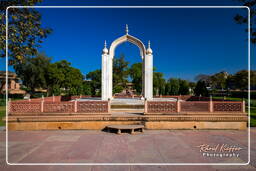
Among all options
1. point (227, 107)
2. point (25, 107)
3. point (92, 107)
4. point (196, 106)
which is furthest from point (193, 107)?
point (25, 107)

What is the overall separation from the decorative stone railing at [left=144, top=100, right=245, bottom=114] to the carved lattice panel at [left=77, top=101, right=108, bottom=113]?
2.20 m

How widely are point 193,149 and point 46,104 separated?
7.16 meters

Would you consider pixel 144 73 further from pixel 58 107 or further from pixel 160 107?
pixel 58 107

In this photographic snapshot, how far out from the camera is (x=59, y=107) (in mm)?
7609

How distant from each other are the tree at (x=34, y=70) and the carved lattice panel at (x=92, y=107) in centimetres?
3143

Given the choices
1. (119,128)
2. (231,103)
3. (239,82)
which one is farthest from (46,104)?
(239,82)

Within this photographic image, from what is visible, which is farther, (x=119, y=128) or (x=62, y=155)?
(x=119, y=128)

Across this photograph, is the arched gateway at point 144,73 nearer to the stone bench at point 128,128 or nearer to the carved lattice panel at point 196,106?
the carved lattice panel at point 196,106

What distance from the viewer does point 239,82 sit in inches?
1700

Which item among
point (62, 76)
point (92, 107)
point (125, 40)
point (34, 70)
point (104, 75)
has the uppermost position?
point (34, 70)

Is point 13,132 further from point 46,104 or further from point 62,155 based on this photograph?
point 62,155

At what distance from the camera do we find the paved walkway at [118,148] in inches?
169

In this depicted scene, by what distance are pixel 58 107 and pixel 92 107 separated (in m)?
1.74

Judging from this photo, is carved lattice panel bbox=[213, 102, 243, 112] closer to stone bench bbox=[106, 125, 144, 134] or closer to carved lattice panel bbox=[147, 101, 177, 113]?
carved lattice panel bbox=[147, 101, 177, 113]
